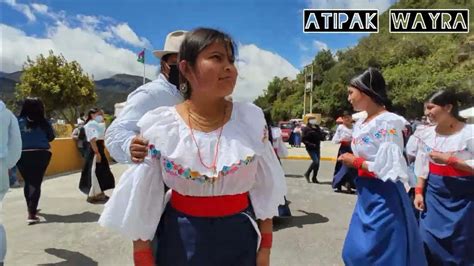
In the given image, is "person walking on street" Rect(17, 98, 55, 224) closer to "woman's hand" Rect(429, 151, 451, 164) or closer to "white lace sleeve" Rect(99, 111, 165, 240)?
"white lace sleeve" Rect(99, 111, 165, 240)

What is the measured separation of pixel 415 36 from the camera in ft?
158

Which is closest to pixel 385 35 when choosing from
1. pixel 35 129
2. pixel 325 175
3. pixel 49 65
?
pixel 49 65

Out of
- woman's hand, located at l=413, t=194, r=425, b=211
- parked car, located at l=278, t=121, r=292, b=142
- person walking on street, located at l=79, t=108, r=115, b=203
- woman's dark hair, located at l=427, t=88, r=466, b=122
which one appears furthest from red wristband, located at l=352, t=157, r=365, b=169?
parked car, located at l=278, t=121, r=292, b=142

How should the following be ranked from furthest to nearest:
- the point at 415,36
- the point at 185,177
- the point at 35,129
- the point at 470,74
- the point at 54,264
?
the point at 415,36
the point at 470,74
the point at 35,129
the point at 54,264
the point at 185,177

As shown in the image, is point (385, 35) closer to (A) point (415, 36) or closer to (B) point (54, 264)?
(A) point (415, 36)

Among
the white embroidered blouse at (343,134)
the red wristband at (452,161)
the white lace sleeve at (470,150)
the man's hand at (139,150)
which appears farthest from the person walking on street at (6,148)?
the white embroidered blouse at (343,134)

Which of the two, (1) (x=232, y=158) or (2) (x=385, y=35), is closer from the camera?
(1) (x=232, y=158)

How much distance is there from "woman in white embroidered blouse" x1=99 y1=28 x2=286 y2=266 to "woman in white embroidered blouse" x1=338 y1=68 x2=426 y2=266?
1.52m

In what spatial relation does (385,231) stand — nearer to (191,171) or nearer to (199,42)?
(191,171)

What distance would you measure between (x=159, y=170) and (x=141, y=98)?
2.09 feet

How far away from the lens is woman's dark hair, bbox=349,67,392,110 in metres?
3.20

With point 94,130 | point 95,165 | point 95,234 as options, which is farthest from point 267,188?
point 95,165

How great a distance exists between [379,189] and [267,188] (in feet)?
5.31

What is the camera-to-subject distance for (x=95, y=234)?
16.7 feet
